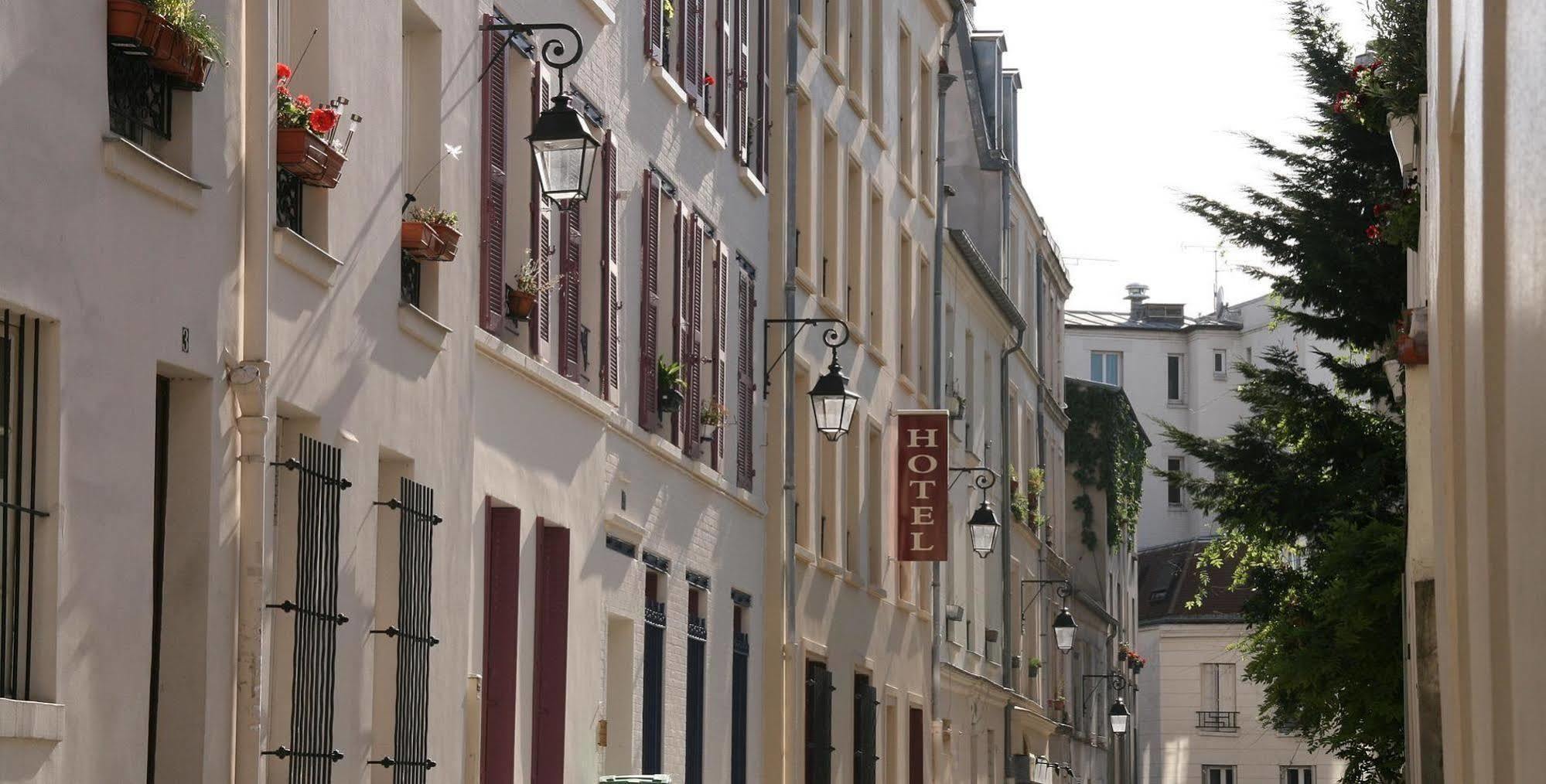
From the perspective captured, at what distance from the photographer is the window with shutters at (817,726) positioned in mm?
24500

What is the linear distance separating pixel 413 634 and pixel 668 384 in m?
6.87

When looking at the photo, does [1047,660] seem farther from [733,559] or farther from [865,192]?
[733,559]

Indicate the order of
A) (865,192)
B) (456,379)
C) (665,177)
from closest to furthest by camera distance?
(456,379)
(665,177)
(865,192)

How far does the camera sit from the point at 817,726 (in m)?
24.8

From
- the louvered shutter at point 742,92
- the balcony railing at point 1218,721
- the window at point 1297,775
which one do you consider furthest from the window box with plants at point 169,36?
the balcony railing at point 1218,721

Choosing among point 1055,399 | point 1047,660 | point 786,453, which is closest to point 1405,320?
point 786,453

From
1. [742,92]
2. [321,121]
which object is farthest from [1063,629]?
[321,121]

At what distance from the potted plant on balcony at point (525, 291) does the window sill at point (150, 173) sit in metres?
5.32

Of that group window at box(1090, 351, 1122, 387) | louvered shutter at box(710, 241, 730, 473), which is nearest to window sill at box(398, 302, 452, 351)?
louvered shutter at box(710, 241, 730, 473)

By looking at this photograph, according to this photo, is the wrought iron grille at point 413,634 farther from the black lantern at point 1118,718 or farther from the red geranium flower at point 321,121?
the black lantern at point 1118,718

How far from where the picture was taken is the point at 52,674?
7.89 m

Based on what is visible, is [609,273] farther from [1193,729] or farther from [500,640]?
[1193,729]

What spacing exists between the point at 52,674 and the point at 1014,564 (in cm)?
3564

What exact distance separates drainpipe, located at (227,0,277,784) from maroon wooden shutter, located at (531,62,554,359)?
16.0 feet
